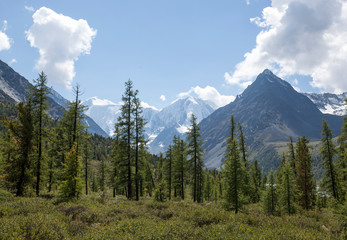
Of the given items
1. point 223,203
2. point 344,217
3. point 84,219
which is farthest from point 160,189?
point 344,217

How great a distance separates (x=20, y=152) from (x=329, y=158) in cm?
3793

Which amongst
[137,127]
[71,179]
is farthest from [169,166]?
[71,179]

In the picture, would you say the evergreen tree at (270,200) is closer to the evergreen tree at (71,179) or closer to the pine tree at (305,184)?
the pine tree at (305,184)

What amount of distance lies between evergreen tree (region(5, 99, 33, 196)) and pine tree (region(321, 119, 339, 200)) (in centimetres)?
3607

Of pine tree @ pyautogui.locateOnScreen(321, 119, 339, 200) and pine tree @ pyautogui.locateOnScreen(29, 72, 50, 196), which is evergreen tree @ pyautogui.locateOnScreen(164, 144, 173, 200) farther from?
pine tree @ pyautogui.locateOnScreen(321, 119, 339, 200)

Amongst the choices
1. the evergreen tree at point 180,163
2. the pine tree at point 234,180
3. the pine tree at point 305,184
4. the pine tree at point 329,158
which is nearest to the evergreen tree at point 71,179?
the pine tree at point 234,180

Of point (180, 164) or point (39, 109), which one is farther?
point (180, 164)

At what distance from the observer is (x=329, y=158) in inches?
1097

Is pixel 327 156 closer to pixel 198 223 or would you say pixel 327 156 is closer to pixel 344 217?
→ pixel 344 217

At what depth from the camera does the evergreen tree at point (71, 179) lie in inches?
701

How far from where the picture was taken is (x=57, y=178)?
2808cm

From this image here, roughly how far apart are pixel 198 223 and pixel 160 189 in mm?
12114

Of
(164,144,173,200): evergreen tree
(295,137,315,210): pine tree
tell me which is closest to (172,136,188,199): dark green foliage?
(164,144,173,200): evergreen tree

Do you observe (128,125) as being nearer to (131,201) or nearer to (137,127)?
(137,127)
